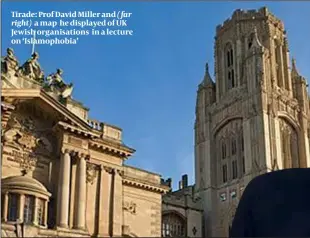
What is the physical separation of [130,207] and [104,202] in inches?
141

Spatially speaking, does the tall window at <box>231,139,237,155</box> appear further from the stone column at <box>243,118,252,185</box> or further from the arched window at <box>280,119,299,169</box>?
the arched window at <box>280,119,299,169</box>

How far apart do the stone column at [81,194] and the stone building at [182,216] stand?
36.7 metres

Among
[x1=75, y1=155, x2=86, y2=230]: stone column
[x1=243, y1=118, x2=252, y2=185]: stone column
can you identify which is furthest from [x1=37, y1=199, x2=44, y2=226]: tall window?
[x1=243, y1=118, x2=252, y2=185]: stone column

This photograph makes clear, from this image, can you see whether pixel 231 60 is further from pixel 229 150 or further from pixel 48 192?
pixel 48 192

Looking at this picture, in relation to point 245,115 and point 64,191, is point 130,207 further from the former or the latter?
point 245,115

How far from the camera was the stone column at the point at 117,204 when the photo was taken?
34.3m

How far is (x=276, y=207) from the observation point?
3.73 meters

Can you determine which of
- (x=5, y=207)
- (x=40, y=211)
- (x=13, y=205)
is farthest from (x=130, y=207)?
(x=5, y=207)

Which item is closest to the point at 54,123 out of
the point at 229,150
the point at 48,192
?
the point at 48,192

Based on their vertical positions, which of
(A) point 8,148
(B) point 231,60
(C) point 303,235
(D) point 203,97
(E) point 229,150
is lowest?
(C) point 303,235

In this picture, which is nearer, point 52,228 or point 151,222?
point 52,228

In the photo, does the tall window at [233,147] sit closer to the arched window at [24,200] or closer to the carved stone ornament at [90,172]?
the carved stone ornament at [90,172]

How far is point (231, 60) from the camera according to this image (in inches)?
3317

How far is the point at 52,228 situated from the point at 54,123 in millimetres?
5925
